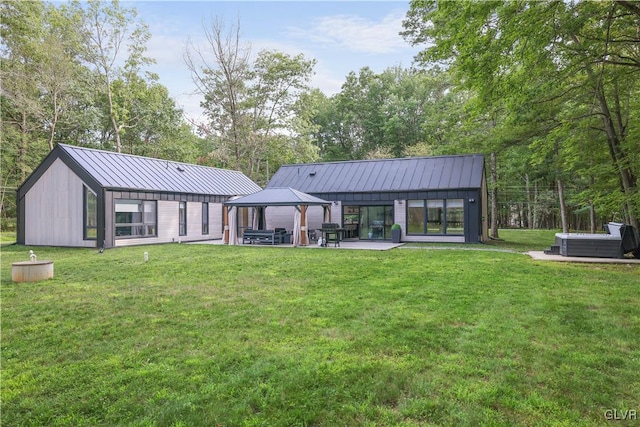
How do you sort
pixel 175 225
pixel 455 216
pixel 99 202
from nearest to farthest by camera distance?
pixel 99 202
pixel 455 216
pixel 175 225

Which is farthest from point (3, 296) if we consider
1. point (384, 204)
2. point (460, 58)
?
point (384, 204)

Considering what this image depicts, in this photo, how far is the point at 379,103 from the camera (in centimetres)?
3653

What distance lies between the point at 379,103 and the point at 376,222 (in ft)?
70.9

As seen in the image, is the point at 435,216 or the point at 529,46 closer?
the point at 529,46

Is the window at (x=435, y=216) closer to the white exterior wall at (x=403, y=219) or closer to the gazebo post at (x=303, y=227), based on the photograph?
the white exterior wall at (x=403, y=219)

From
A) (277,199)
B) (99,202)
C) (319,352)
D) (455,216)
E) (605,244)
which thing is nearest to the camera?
(319,352)

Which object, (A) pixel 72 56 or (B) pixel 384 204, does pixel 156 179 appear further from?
(A) pixel 72 56

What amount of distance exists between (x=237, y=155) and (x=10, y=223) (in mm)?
15499

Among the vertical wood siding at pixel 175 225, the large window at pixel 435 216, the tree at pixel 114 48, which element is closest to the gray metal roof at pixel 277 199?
the vertical wood siding at pixel 175 225

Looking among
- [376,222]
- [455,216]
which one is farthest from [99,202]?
[455,216]

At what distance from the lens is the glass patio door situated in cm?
1775

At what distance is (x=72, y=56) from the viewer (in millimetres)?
24203

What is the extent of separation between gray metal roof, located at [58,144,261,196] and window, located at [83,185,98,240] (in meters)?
0.73

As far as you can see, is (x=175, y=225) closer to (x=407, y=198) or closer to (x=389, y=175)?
(x=389, y=175)
